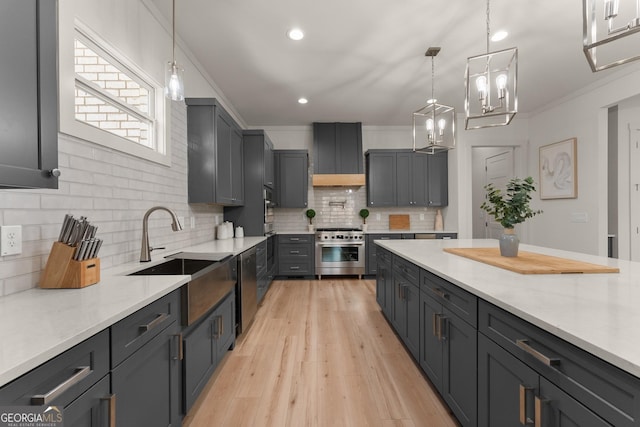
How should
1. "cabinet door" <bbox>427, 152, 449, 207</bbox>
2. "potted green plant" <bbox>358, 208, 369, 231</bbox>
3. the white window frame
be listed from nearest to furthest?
the white window frame < "cabinet door" <bbox>427, 152, 449, 207</bbox> < "potted green plant" <bbox>358, 208, 369, 231</bbox>

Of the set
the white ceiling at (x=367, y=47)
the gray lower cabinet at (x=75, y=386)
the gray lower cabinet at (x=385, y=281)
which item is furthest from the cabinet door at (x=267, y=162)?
the gray lower cabinet at (x=75, y=386)

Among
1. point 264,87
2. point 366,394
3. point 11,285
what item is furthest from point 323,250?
point 11,285

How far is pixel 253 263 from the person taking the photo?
10.6ft

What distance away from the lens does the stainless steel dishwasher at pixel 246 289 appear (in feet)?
8.87

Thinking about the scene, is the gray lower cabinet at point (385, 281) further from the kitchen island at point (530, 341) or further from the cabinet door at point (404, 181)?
the cabinet door at point (404, 181)

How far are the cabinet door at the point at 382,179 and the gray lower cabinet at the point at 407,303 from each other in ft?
9.27

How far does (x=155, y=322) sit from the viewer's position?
4.04 feet

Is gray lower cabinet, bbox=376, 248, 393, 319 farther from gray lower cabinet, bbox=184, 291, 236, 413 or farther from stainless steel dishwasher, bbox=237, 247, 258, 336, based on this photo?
gray lower cabinet, bbox=184, 291, 236, 413

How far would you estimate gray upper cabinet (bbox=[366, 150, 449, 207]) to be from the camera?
5.43 m

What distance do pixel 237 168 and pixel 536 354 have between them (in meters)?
3.56

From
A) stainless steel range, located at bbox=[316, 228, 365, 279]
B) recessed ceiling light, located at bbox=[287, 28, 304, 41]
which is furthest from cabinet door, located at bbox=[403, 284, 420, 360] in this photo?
stainless steel range, located at bbox=[316, 228, 365, 279]

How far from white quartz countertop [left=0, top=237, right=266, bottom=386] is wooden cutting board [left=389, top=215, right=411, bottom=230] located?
4.70 meters

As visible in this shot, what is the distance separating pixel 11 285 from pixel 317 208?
4678 millimetres

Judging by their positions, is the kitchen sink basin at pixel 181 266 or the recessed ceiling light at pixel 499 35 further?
the recessed ceiling light at pixel 499 35
